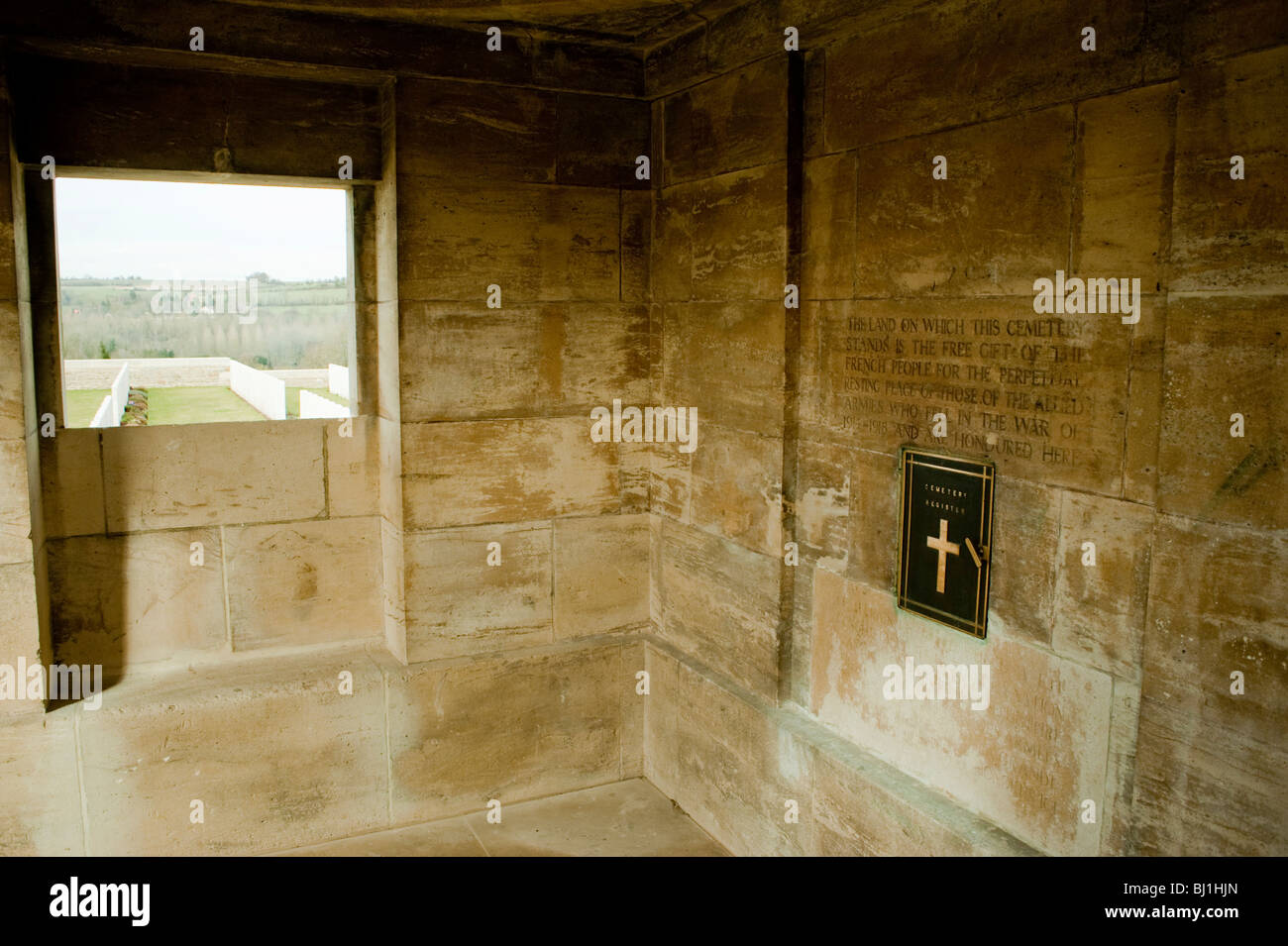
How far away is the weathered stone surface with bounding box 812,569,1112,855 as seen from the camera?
4.11 metres

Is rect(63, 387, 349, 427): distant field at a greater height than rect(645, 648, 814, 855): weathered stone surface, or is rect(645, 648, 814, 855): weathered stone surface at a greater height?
rect(63, 387, 349, 427): distant field

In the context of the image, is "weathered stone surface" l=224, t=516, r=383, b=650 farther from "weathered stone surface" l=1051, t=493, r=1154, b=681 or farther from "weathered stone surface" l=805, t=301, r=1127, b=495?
"weathered stone surface" l=1051, t=493, r=1154, b=681

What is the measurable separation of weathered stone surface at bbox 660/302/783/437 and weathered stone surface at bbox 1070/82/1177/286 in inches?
70.5

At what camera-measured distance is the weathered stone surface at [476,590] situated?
20.7 feet

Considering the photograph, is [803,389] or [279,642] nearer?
[803,389]

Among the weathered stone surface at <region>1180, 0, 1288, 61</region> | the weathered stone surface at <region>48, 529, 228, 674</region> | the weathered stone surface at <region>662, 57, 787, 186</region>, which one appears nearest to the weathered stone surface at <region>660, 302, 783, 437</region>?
the weathered stone surface at <region>662, 57, 787, 186</region>

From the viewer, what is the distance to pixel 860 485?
5117 mm

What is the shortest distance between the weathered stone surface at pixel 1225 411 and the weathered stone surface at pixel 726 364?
7.29 ft

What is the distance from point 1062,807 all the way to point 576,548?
3.35 meters

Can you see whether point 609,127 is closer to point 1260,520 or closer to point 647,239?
point 647,239

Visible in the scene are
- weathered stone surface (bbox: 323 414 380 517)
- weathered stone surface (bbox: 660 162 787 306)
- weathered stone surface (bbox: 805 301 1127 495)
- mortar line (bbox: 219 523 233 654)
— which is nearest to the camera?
weathered stone surface (bbox: 805 301 1127 495)

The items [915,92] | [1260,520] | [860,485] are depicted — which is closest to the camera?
[1260,520]

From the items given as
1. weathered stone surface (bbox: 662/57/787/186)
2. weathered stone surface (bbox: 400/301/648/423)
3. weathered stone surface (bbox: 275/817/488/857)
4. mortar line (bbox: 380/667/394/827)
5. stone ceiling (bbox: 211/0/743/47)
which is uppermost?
stone ceiling (bbox: 211/0/743/47)

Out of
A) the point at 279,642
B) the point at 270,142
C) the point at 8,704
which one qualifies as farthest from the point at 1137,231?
the point at 8,704
